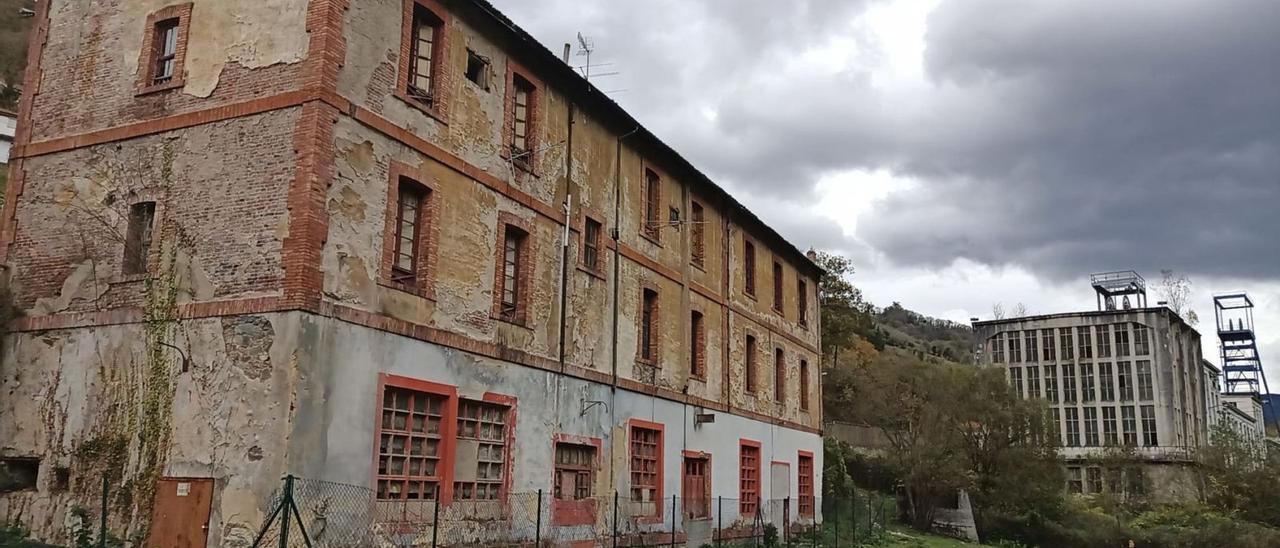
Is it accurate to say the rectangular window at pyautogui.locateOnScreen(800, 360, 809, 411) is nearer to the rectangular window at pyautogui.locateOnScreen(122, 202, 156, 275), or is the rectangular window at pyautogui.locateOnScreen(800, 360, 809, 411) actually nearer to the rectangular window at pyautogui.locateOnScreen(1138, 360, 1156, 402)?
the rectangular window at pyautogui.locateOnScreen(122, 202, 156, 275)

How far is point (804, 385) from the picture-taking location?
31953 millimetres

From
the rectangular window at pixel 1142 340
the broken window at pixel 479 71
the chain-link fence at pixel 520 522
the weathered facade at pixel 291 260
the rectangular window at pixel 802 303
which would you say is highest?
the rectangular window at pixel 1142 340

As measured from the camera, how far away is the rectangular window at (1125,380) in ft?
206

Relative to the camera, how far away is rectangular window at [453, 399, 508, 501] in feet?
50.7

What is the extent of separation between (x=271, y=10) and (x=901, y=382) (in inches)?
1210

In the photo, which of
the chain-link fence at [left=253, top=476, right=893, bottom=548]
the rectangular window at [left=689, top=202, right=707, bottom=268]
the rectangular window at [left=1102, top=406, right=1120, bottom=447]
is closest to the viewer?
the chain-link fence at [left=253, top=476, right=893, bottom=548]

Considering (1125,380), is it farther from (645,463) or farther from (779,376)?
(645,463)

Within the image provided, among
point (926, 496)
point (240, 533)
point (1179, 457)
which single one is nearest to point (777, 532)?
point (926, 496)

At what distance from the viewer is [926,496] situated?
37.5 m

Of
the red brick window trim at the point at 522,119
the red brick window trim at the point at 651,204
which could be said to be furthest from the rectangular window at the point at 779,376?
the red brick window trim at the point at 522,119

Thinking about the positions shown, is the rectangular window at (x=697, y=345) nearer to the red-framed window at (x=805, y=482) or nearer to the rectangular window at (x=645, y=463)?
the rectangular window at (x=645, y=463)

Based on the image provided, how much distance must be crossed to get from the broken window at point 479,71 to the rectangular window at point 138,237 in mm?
5459

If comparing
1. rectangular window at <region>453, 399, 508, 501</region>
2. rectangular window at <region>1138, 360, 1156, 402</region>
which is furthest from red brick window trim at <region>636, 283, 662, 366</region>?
rectangular window at <region>1138, 360, 1156, 402</region>

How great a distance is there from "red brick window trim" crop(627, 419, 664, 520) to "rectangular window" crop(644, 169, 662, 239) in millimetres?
4421
